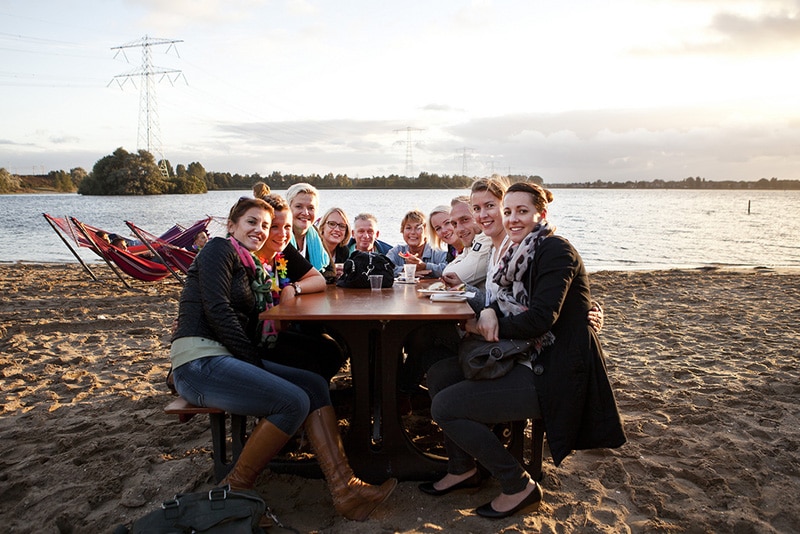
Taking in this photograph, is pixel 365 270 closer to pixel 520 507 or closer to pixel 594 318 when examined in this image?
pixel 594 318

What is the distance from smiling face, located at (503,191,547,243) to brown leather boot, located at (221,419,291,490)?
4.02 feet

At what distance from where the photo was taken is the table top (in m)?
2.21

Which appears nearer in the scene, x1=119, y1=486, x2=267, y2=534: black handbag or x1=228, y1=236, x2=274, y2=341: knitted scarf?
x1=119, y1=486, x2=267, y2=534: black handbag

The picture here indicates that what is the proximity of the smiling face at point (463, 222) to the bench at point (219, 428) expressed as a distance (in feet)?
6.00

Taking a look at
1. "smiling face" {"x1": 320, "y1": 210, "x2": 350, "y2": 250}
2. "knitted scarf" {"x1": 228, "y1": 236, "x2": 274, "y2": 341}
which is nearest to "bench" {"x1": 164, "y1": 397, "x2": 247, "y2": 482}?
"knitted scarf" {"x1": 228, "y1": 236, "x2": 274, "y2": 341}

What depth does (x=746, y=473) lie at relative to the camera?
2.53m

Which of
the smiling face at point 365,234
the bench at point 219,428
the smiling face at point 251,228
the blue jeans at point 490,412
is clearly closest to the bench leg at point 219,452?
the bench at point 219,428

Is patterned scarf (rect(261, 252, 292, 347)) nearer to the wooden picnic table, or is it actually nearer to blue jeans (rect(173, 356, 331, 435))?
the wooden picnic table

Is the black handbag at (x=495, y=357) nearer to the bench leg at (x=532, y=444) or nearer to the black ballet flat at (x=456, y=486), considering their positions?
the bench leg at (x=532, y=444)

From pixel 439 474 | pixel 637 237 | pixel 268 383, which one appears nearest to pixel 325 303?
pixel 268 383

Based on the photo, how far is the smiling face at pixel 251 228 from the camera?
2508 millimetres

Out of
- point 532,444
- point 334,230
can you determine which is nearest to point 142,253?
point 334,230

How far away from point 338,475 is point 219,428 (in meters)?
0.59

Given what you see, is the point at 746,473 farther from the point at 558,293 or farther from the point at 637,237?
the point at 637,237
